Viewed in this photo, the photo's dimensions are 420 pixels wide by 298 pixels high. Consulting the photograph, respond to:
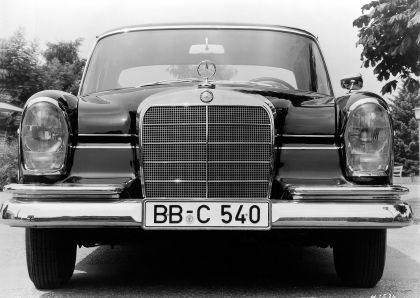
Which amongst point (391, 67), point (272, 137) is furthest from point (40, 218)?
point (391, 67)

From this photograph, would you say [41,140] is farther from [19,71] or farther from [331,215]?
[19,71]

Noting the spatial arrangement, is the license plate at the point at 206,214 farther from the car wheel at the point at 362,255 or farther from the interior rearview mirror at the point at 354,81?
the interior rearview mirror at the point at 354,81

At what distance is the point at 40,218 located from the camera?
3641mm

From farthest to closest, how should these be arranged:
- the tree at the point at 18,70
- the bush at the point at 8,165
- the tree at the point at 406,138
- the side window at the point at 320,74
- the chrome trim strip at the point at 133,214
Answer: the tree at the point at 406,138
the tree at the point at 18,70
the bush at the point at 8,165
the side window at the point at 320,74
the chrome trim strip at the point at 133,214

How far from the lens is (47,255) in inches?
158

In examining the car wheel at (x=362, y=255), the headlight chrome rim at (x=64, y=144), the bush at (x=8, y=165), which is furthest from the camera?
the bush at (x=8, y=165)

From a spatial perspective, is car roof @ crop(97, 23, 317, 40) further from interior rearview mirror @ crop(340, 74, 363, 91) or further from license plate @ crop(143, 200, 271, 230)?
license plate @ crop(143, 200, 271, 230)

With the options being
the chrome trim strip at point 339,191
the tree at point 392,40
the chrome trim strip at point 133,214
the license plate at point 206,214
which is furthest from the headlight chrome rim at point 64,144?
the tree at point 392,40

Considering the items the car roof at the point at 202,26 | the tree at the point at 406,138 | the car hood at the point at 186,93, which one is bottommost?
the tree at the point at 406,138

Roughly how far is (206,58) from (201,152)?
4.37 feet

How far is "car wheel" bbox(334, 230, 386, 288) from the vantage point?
409cm

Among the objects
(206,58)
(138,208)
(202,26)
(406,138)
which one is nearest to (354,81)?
(206,58)

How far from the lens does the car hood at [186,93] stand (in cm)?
396

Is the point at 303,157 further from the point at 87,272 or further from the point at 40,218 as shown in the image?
the point at 87,272
